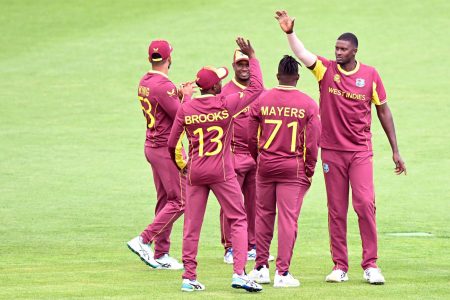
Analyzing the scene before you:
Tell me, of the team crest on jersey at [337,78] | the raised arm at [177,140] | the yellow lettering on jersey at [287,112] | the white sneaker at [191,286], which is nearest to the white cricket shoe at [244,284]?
the white sneaker at [191,286]

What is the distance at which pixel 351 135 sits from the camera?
37.4 ft

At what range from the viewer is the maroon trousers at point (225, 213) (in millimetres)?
10820

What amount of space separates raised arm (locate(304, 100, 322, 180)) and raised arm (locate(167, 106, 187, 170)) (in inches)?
47.3

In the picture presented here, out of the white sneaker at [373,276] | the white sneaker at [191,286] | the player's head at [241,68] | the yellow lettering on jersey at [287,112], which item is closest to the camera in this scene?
the white sneaker at [191,286]

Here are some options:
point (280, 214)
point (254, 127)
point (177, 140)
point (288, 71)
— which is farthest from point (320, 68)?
point (177, 140)

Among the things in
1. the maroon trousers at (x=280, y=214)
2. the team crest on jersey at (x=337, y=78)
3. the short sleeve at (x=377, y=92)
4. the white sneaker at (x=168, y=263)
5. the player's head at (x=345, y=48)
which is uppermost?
the player's head at (x=345, y=48)

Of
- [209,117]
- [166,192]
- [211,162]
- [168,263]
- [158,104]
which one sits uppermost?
[158,104]

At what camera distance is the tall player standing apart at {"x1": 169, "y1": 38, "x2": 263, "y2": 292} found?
10.8 m

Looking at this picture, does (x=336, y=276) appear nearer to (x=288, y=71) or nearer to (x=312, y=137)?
(x=312, y=137)

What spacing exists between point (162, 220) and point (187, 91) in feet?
4.89

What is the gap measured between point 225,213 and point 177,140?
85 centimetres

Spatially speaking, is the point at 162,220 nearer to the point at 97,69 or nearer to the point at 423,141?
the point at 423,141

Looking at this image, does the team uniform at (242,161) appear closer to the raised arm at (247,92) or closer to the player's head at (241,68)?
the player's head at (241,68)

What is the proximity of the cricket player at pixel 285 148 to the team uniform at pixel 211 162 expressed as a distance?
267 mm
